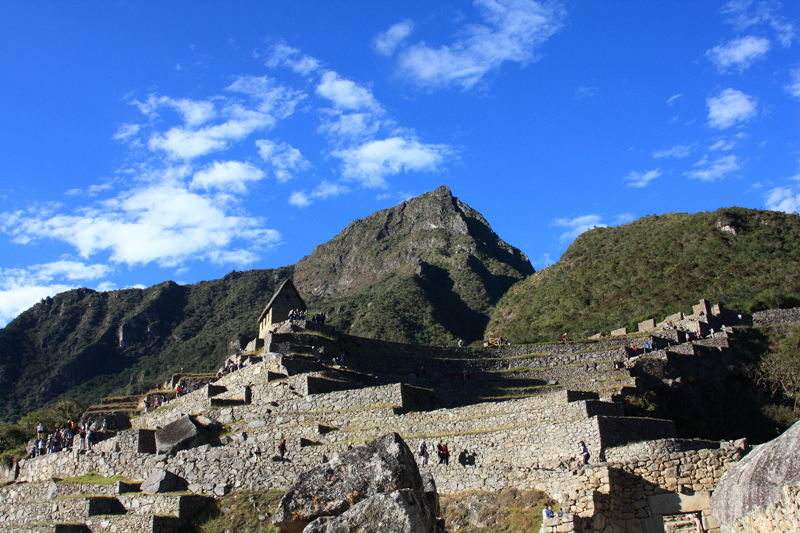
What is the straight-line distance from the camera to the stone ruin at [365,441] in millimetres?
12977

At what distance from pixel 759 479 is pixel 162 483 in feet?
63.1

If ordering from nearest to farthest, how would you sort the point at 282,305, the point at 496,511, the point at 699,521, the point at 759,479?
the point at 759,479, the point at 699,521, the point at 496,511, the point at 282,305

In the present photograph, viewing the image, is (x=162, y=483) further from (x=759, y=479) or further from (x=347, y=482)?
(x=759, y=479)

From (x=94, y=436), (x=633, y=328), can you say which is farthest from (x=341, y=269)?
(x=94, y=436)

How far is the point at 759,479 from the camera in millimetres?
9234

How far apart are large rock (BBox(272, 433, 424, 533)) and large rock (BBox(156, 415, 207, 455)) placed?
16260 millimetres

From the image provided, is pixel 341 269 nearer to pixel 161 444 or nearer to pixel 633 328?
pixel 633 328

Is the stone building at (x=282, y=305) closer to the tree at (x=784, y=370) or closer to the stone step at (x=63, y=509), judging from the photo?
the stone step at (x=63, y=509)

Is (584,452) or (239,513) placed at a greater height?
(584,452)

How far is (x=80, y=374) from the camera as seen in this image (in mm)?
90938

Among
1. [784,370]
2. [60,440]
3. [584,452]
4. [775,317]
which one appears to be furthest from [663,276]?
[60,440]

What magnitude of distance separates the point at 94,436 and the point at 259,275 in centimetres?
10568

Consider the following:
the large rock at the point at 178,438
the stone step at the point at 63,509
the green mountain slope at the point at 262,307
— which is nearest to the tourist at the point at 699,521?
the large rock at the point at 178,438

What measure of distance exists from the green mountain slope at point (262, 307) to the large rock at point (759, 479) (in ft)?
165
